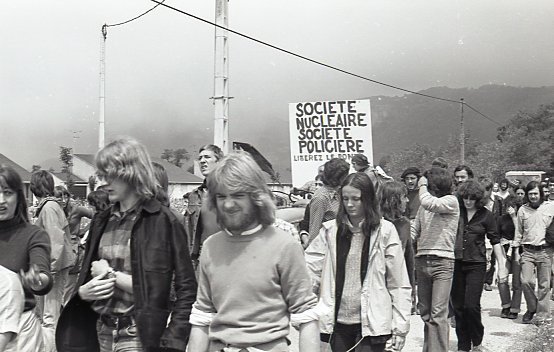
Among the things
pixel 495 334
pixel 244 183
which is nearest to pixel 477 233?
pixel 495 334

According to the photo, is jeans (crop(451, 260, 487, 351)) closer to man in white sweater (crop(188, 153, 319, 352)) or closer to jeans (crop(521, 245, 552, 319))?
jeans (crop(521, 245, 552, 319))

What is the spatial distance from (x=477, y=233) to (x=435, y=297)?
43.5 inches

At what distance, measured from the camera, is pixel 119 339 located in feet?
11.1

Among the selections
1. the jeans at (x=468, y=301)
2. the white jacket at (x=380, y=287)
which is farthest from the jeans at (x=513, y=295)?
the white jacket at (x=380, y=287)

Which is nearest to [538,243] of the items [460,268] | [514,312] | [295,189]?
[514,312]

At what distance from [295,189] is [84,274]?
8490mm

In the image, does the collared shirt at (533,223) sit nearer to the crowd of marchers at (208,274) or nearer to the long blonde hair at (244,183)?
the crowd of marchers at (208,274)

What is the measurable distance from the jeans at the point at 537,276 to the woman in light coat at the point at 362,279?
552 cm

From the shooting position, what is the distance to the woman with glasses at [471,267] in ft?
24.1

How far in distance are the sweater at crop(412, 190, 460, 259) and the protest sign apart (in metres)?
3.93

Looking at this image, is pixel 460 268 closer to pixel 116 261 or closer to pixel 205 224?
pixel 205 224

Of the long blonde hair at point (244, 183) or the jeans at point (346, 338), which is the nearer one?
the long blonde hair at point (244, 183)

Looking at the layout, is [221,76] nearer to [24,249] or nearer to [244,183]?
[24,249]

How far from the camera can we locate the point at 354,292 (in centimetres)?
460
